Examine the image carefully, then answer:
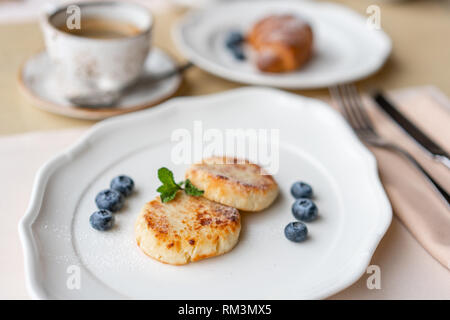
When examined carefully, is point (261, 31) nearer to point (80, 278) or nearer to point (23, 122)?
point (23, 122)

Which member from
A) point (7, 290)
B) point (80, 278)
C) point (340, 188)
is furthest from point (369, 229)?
point (7, 290)

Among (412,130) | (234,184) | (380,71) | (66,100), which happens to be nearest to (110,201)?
(234,184)

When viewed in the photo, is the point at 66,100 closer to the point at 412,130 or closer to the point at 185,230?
the point at 185,230

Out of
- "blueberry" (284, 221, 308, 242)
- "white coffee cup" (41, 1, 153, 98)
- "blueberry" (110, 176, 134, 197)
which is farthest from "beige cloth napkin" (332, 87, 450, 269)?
"white coffee cup" (41, 1, 153, 98)

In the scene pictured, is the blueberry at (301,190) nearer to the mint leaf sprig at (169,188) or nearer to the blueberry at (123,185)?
the mint leaf sprig at (169,188)

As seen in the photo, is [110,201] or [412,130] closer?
[110,201]

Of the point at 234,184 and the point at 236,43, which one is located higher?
the point at 234,184

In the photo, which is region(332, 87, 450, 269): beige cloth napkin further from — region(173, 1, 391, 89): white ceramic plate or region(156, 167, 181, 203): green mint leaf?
region(156, 167, 181, 203): green mint leaf
